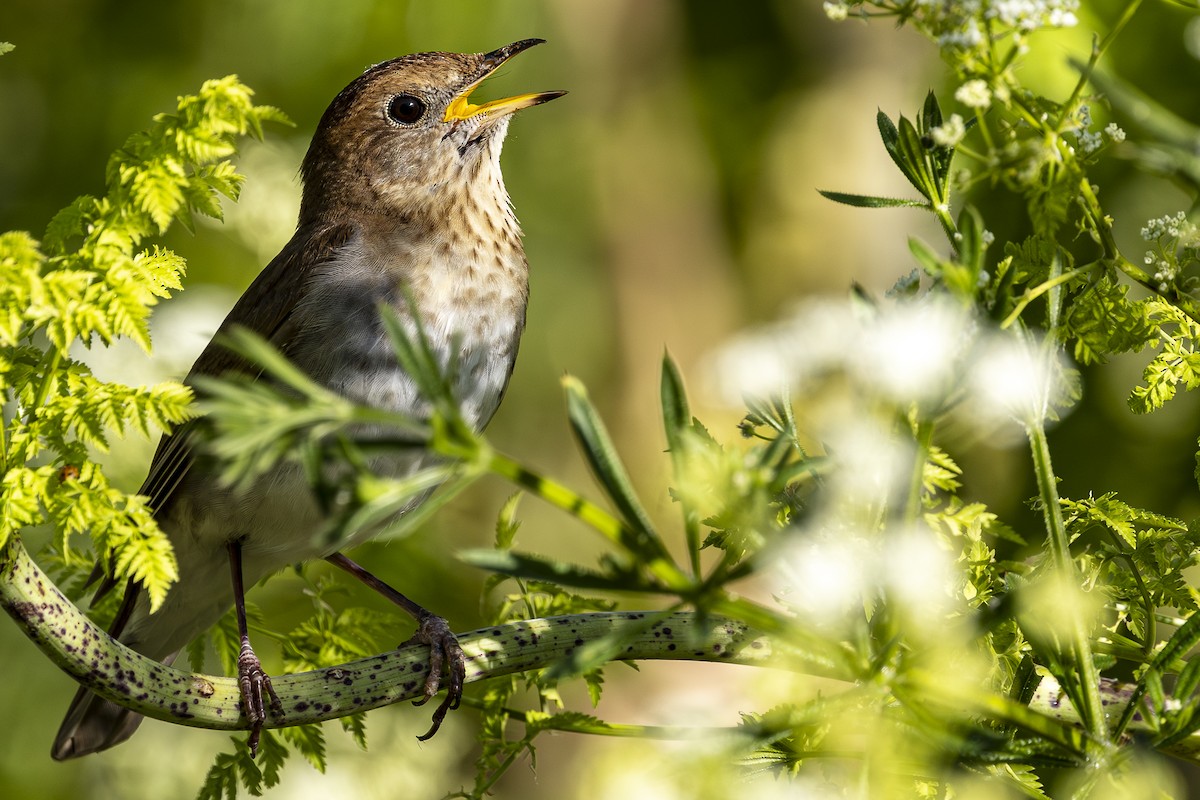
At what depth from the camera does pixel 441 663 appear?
78.2 inches

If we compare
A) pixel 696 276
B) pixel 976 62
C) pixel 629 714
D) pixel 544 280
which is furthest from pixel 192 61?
pixel 976 62

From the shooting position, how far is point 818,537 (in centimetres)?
102

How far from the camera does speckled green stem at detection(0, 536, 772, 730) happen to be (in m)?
1.28

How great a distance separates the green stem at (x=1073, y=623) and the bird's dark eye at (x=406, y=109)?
2.61 m

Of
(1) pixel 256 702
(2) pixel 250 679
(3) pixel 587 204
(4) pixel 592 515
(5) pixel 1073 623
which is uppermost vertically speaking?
(4) pixel 592 515

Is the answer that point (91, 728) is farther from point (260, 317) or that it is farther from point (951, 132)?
point (951, 132)

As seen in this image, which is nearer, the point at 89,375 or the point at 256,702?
the point at 89,375

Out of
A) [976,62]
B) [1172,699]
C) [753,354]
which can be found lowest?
[1172,699]

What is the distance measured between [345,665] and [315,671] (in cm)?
4

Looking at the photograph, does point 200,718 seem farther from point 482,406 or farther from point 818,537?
point 482,406

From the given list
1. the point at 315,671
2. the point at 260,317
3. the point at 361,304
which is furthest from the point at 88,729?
the point at 315,671

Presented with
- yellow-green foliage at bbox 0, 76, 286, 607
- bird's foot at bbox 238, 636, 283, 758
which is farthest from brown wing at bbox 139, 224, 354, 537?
yellow-green foliage at bbox 0, 76, 286, 607

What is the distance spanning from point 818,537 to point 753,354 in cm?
43

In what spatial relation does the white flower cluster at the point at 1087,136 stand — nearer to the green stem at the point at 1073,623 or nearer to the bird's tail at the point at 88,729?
the green stem at the point at 1073,623
